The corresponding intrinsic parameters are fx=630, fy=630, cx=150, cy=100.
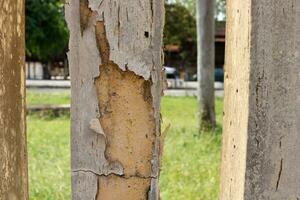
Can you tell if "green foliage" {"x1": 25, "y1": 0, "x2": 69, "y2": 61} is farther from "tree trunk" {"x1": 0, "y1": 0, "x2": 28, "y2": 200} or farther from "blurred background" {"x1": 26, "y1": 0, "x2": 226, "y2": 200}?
"tree trunk" {"x1": 0, "y1": 0, "x2": 28, "y2": 200}

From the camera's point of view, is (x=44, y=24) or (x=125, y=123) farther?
(x=44, y=24)

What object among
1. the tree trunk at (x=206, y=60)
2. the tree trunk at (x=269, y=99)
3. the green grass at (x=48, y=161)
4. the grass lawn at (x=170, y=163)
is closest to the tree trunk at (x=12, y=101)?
the grass lawn at (x=170, y=163)

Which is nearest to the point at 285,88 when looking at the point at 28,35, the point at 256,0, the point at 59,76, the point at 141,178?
the point at 256,0

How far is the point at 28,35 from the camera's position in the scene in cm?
1338

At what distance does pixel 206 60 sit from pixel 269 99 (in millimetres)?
6533

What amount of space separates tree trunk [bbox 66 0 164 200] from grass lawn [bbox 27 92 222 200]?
4.9 inches

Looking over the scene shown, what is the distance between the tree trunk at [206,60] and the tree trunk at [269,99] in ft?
20.9

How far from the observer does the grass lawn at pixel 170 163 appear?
3.63 m

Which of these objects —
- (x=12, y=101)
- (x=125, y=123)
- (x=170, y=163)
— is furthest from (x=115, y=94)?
(x=170, y=163)

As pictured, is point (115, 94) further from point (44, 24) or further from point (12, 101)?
point (44, 24)

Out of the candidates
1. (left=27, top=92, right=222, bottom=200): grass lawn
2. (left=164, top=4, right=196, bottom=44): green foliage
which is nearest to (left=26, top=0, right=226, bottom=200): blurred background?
(left=27, top=92, right=222, bottom=200): grass lawn

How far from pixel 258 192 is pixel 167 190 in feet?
9.05

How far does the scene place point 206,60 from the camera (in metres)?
7.50

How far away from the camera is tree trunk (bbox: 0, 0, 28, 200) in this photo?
1088mm
